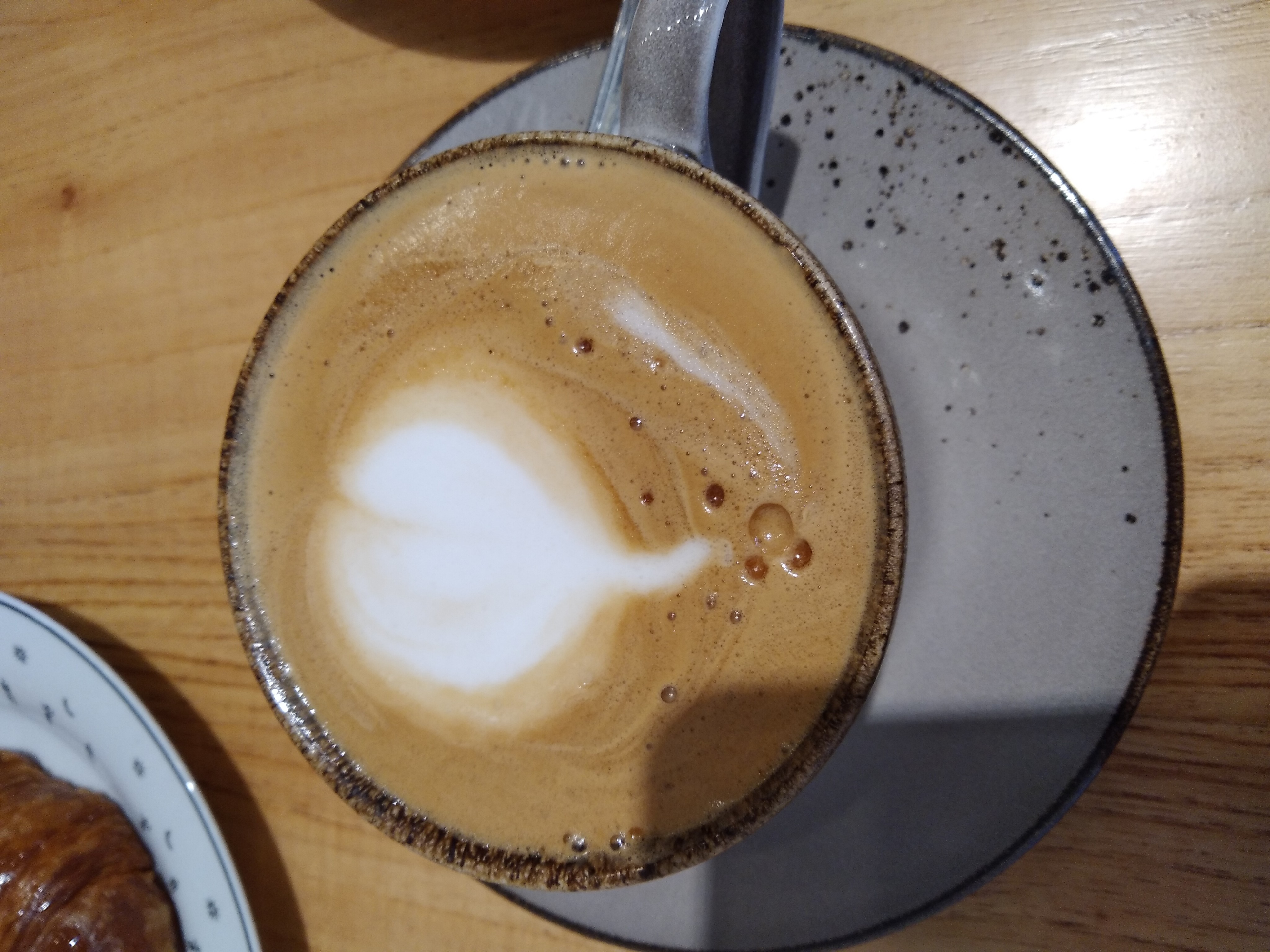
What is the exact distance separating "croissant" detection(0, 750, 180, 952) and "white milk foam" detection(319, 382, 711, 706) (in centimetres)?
52

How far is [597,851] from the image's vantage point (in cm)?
58

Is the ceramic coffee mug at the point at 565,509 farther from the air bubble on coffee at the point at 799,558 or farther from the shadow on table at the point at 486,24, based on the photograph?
the shadow on table at the point at 486,24

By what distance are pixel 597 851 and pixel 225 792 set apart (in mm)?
612

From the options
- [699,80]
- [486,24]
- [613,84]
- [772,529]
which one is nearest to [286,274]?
[486,24]

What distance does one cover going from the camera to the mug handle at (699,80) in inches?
23.6

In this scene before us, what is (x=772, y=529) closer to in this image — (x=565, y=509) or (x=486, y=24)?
(x=565, y=509)

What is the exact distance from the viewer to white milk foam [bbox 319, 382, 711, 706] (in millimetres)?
614

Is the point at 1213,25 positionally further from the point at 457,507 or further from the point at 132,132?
the point at 132,132

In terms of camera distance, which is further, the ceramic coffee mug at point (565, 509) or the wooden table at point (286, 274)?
the wooden table at point (286, 274)

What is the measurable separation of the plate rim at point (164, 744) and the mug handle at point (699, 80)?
816 millimetres

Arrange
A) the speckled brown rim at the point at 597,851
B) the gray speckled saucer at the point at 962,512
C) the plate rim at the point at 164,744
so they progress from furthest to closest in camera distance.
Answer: the plate rim at the point at 164,744 → the gray speckled saucer at the point at 962,512 → the speckled brown rim at the point at 597,851

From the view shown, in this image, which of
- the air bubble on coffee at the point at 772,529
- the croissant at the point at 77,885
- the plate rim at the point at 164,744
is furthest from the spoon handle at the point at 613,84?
the croissant at the point at 77,885

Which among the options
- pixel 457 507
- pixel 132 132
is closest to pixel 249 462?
pixel 457 507

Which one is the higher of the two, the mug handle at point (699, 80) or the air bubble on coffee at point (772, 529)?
the mug handle at point (699, 80)
